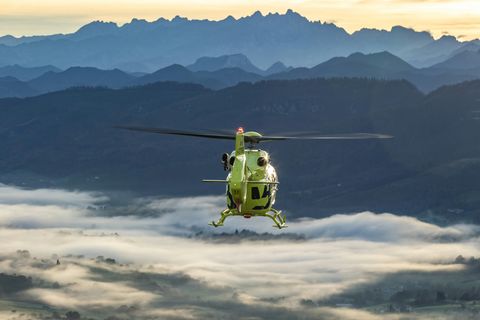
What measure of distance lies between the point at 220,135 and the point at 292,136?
8839 millimetres

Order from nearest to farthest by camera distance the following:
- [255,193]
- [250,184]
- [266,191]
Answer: [250,184]
[255,193]
[266,191]

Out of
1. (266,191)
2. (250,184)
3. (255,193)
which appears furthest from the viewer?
(266,191)

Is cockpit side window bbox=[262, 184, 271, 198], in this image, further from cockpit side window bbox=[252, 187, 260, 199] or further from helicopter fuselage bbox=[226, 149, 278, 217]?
cockpit side window bbox=[252, 187, 260, 199]

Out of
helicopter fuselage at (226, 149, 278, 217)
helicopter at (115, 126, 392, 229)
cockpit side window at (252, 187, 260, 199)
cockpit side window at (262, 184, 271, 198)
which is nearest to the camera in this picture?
helicopter fuselage at (226, 149, 278, 217)

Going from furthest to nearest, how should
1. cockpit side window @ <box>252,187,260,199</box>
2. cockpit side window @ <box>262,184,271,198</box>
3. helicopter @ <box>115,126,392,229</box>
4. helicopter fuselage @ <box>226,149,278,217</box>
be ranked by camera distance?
cockpit side window @ <box>262,184,271,198</box> < cockpit side window @ <box>252,187,260,199</box> < helicopter @ <box>115,126,392,229</box> < helicopter fuselage @ <box>226,149,278,217</box>

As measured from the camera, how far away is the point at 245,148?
4296 inches

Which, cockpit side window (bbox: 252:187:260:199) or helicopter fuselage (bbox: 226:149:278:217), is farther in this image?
cockpit side window (bbox: 252:187:260:199)

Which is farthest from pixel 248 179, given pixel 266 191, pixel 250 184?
pixel 266 191

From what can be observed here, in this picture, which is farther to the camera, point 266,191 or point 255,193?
point 266,191

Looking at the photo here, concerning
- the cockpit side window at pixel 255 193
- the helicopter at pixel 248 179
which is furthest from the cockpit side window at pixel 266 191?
the cockpit side window at pixel 255 193

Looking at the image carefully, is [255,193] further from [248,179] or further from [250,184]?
[248,179]

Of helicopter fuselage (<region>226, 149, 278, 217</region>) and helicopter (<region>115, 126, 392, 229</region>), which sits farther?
helicopter (<region>115, 126, 392, 229</region>)

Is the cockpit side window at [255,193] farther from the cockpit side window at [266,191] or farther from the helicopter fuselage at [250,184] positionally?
the cockpit side window at [266,191]

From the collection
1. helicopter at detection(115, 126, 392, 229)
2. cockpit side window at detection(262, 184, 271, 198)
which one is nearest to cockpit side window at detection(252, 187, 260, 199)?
helicopter at detection(115, 126, 392, 229)
